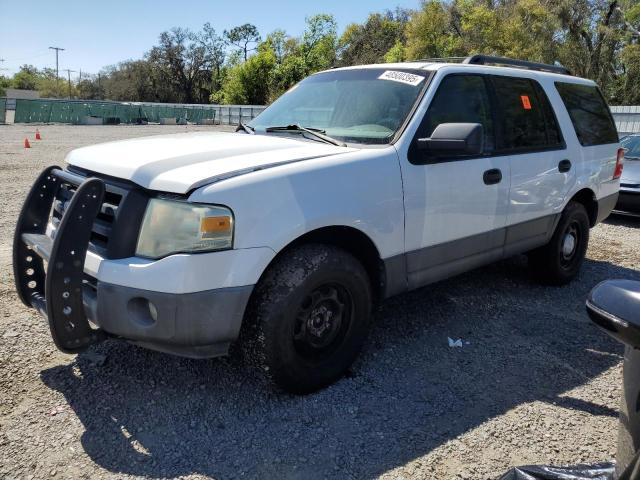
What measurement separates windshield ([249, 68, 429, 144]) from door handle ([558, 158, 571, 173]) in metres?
1.74

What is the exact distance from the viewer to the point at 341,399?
317 centimetres

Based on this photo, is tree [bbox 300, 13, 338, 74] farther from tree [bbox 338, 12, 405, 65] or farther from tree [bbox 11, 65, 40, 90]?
tree [bbox 11, 65, 40, 90]

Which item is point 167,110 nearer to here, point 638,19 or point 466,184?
point 638,19

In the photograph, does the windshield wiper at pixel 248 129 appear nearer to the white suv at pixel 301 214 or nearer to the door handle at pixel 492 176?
the white suv at pixel 301 214

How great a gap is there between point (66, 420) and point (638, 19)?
132 feet

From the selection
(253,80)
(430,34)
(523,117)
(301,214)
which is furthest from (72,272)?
(253,80)

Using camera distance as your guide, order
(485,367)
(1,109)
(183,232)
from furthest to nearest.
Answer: (1,109) < (485,367) < (183,232)

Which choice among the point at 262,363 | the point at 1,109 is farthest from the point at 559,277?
the point at 1,109

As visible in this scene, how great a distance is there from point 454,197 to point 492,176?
A: 485mm

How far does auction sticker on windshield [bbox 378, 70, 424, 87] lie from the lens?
3.78m

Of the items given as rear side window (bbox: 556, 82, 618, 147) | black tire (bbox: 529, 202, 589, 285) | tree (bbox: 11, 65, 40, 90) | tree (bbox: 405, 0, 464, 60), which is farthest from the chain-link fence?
tree (bbox: 11, 65, 40, 90)

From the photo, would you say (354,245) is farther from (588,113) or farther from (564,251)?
(588,113)

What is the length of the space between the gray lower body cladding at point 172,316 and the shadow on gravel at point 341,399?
0.48m

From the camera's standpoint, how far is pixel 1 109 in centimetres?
3195
